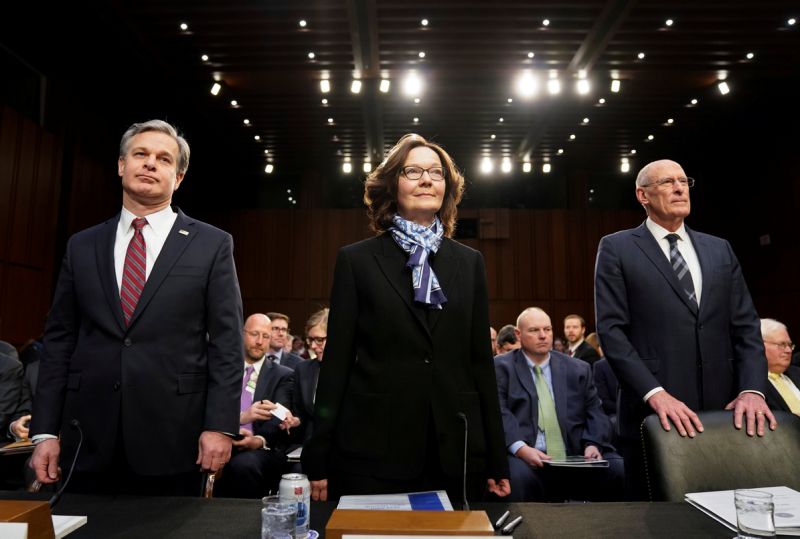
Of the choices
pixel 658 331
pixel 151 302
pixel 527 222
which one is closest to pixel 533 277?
pixel 527 222

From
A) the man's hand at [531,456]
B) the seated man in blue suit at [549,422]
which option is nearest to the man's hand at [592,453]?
the seated man in blue suit at [549,422]

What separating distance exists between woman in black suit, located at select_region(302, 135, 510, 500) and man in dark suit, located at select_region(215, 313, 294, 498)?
163 centimetres

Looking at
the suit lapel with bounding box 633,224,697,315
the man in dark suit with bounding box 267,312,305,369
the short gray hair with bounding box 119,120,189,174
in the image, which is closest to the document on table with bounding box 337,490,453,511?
the short gray hair with bounding box 119,120,189,174

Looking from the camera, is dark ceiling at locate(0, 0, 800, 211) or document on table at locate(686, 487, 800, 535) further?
dark ceiling at locate(0, 0, 800, 211)

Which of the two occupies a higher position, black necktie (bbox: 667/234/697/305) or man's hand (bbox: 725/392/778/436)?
black necktie (bbox: 667/234/697/305)

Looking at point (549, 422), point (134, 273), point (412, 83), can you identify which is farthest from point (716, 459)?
point (412, 83)

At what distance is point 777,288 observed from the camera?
899 cm

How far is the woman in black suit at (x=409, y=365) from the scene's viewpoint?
1.40m

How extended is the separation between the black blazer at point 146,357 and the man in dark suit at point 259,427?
1.41 metres

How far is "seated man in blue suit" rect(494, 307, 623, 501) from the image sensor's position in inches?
119

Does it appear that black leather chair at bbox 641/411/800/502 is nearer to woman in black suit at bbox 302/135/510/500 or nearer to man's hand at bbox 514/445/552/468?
woman in black suit at bbox 302/135/510/500

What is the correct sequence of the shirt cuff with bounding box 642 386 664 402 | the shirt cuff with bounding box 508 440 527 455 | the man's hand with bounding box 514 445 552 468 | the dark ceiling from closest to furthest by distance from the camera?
the shirt cuff with bounding box 642 386 664 402
the man's hand with bounding box 514 445 552 468
the shirt cuff with bounding box 508 440 527 455
the dark ceiling

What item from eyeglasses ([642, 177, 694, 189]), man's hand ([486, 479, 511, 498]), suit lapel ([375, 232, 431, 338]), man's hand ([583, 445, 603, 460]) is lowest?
man's hand ([583, 445, 603, 460])

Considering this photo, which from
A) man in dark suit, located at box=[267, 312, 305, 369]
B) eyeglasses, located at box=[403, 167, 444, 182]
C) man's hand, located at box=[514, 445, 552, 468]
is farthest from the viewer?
man in dark suit, located at box=[267, 312, 305, 369]
